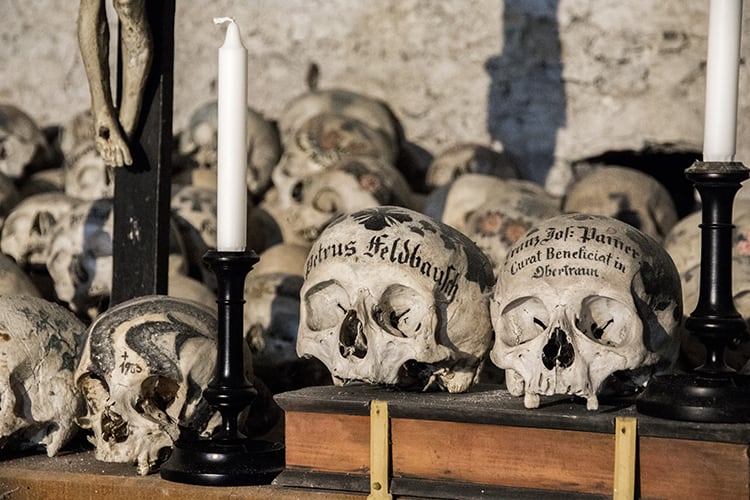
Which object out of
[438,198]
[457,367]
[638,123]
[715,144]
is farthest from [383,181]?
[715,144]

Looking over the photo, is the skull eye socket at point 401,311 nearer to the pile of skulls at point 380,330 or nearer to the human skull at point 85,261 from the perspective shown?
the pile of skulls at point 380,330

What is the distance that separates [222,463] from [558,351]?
55 cm

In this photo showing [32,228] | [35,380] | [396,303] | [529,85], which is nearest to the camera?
[396,303]

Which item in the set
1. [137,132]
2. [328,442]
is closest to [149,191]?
[137,132]

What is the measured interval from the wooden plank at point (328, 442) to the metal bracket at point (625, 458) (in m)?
0.40

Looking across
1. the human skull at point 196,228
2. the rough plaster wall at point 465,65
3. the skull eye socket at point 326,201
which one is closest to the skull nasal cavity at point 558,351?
the human skull at point 196,228

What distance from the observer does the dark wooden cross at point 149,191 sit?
2895mm

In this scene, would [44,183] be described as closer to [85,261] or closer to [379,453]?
[85,261]

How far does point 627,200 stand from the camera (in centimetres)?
410

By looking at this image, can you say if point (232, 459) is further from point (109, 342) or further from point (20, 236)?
point (20, 236)

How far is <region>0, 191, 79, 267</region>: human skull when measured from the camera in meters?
3.83

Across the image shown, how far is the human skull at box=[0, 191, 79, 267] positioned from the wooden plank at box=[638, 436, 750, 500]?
6.85ft

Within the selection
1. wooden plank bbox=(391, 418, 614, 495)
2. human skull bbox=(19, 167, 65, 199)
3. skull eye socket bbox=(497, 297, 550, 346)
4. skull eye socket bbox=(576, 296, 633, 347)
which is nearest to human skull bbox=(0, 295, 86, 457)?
wooden plank bbox=(391, 418, 614, 495)

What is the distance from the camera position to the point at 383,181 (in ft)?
13.8
